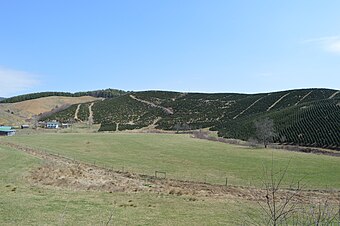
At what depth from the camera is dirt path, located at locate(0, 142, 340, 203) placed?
31734 mm

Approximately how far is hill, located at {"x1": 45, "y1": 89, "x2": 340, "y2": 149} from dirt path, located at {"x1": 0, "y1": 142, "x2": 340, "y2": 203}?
51.5m

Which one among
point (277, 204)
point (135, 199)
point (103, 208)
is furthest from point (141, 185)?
point (277, 204)

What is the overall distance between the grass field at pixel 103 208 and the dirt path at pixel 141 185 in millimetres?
2220

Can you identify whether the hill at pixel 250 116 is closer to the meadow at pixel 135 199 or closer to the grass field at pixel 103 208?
the meadow at pixel 135 199

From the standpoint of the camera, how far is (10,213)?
66.8ft

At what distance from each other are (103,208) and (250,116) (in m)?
134

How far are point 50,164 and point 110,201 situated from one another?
18517 millimetres

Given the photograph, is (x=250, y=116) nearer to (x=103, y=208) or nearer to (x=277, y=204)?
(x=277, y=204)

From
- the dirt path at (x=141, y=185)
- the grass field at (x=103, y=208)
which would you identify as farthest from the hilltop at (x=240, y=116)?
the grass field at (x=103, y=208)

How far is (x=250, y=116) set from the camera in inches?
5945

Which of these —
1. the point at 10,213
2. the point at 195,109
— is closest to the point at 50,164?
the point at 10,213

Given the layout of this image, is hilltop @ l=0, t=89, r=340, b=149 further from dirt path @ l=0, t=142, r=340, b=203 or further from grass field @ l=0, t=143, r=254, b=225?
grass field @ l=0, t=143, r=254, b=225


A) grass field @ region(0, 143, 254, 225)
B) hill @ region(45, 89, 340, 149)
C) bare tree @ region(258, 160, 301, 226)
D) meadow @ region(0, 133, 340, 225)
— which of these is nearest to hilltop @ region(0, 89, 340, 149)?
hill @ region(45, 89, 340, 149)

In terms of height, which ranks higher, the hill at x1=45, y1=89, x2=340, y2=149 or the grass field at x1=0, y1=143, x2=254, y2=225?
the hill at x1=45, y1=89, x2=340, y2=149
